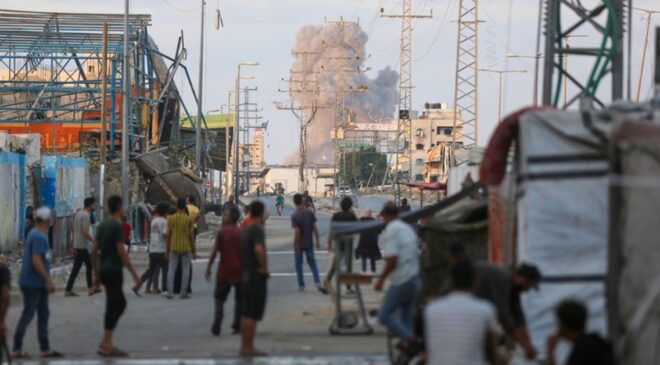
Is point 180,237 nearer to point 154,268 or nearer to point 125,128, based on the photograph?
point 154,268

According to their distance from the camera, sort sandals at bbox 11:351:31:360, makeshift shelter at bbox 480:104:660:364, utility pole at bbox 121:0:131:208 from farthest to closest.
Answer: utility pole at bbox 121:0:131:208 < sandals at bbox 11:351:31:360 < makeshift shelter at bbox 480:104:660:364

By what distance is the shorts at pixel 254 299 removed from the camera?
49.4 feet

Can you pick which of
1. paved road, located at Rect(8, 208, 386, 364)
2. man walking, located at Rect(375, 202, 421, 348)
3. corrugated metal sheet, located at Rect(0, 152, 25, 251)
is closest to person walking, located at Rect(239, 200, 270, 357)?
paved road, located at Rect(8, 208, 386, 364)

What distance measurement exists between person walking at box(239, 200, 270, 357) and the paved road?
0.31 metres

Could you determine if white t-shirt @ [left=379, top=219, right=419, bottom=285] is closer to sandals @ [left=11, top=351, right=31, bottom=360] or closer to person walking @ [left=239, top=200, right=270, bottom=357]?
person walking @ [left=239, top=200, right=270, bottom=357]

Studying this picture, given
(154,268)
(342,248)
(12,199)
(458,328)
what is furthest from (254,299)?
(12,199)

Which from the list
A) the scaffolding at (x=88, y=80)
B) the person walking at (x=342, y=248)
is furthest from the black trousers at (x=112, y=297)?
the scaffolding at (x=88, y=80)

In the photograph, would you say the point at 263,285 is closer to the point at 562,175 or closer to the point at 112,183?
the point at 562,175

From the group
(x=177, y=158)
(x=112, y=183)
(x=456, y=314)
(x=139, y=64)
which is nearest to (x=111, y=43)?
(x=139, y=64)

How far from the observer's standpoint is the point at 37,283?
15.1 metres

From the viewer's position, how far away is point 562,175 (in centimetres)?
1275

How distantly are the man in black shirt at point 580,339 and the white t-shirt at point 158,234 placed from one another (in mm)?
14463

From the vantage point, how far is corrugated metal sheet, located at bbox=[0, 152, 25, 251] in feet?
105

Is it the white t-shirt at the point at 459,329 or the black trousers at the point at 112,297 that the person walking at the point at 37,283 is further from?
the white t-shirt at the point at 459,329
